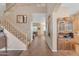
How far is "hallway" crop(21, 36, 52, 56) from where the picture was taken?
3.10 meters

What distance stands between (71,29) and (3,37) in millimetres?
1220

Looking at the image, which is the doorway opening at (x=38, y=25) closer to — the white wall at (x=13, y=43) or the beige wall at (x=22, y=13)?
the beige wall at (x=22, y=13)

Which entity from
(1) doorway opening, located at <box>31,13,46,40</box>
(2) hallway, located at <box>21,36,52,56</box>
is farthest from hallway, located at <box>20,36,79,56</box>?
(1) doorway opening, located at <box>31,13,46,40</box>

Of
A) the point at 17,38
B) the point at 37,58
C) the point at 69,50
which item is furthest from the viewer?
the point at 17,38

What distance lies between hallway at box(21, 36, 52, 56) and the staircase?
21 cm

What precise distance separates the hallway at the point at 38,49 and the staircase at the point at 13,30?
0.69 ft

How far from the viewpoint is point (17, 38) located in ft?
11.2

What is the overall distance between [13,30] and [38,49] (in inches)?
23.5

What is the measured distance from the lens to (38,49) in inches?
129

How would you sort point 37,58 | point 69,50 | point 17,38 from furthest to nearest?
point 17,38 < point 69,50 < point 37,58

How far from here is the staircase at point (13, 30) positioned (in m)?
3.14

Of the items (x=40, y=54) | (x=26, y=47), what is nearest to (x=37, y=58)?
(x=40, y=54)

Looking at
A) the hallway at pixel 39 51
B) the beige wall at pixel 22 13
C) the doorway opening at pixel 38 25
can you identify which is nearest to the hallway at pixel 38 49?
the hallway at pixel 39 51

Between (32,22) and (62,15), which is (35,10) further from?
(62,15)
